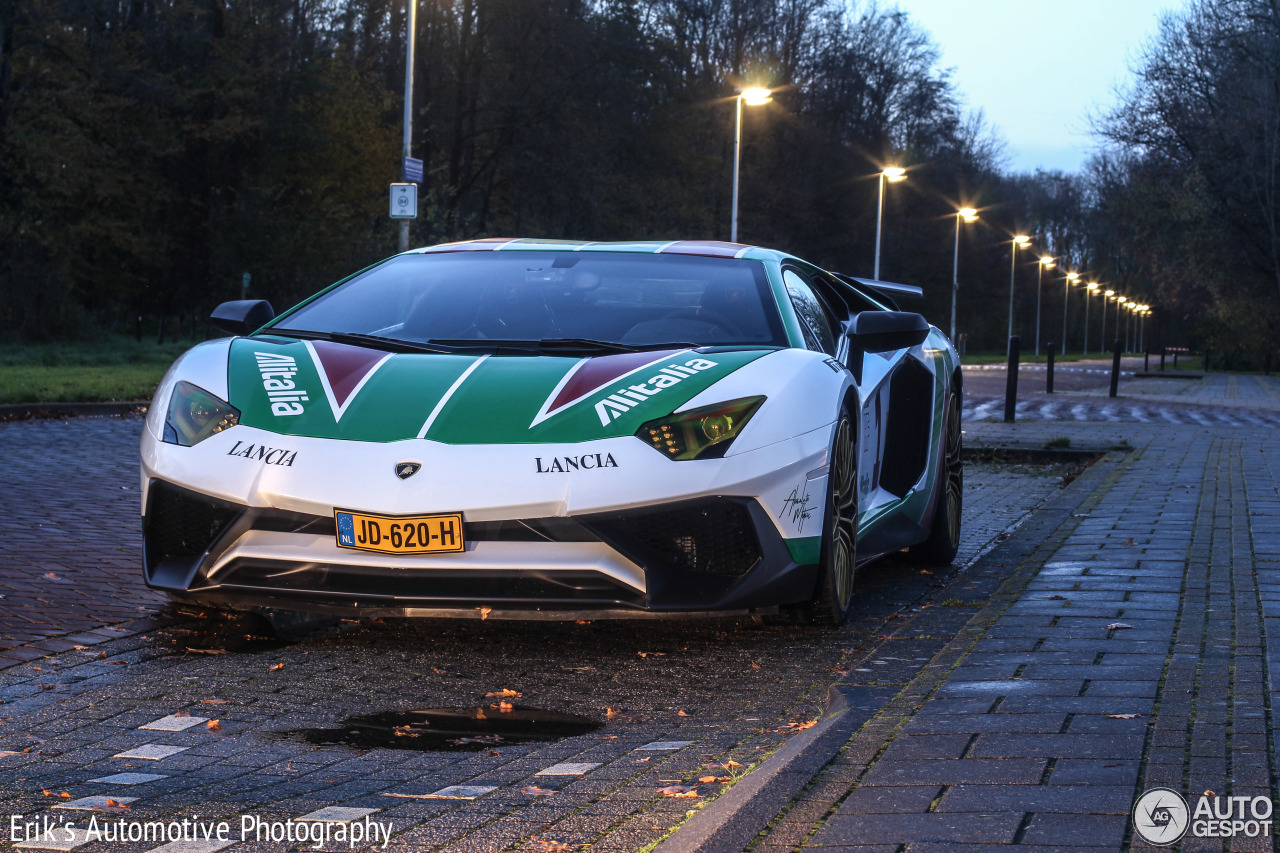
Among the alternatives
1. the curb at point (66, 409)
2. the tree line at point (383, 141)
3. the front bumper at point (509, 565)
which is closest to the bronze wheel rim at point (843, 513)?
the front bumper at point (509, 565)

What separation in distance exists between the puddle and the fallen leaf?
0.62 meters

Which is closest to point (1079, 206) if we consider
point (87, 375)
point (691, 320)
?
point (87, 375)

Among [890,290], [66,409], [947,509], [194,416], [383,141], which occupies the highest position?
[383,141]

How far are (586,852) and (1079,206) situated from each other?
117m

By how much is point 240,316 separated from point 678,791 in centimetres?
318

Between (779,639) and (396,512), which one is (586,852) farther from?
(779,639)

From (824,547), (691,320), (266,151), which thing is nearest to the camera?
(824,547)

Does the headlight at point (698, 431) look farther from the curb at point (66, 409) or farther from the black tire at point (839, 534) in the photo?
the curb at point (66, 409)

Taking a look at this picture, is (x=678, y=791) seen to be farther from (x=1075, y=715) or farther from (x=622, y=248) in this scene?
(x=622, y=248)

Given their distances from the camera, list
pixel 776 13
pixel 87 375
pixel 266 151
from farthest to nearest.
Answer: pixel 776 13, pixel 266 151, pixel 87 375

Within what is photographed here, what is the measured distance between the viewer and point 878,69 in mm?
70812
